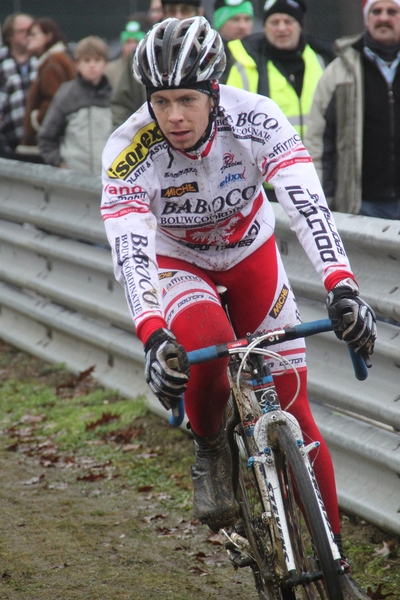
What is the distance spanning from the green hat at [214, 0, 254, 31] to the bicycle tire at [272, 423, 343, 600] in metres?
5.02

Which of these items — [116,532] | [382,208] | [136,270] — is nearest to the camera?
[136,270]

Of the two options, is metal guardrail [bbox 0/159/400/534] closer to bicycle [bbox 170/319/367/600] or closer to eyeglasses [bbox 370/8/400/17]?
bicycle [bbox 170/319/367/600]

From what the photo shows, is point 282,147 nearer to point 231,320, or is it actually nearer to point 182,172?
point 182,172

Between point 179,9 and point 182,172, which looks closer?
point 182,172

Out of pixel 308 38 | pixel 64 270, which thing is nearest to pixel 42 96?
pixel 64 270

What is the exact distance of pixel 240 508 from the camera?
4242 millimetres

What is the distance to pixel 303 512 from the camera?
3408mm

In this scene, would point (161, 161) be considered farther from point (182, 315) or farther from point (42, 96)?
point (42, 96)

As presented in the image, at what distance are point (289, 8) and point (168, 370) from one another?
166 inches

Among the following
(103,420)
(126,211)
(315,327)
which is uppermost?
(126,211)

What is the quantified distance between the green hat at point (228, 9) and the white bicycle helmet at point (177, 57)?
3.81 m

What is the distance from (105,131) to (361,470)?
4.58 meters

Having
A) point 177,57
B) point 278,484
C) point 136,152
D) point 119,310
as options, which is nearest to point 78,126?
point 119,310

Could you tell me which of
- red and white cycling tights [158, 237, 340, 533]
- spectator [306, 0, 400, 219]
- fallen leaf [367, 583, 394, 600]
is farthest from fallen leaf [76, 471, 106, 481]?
spectator [306, 0, 400, 219]
